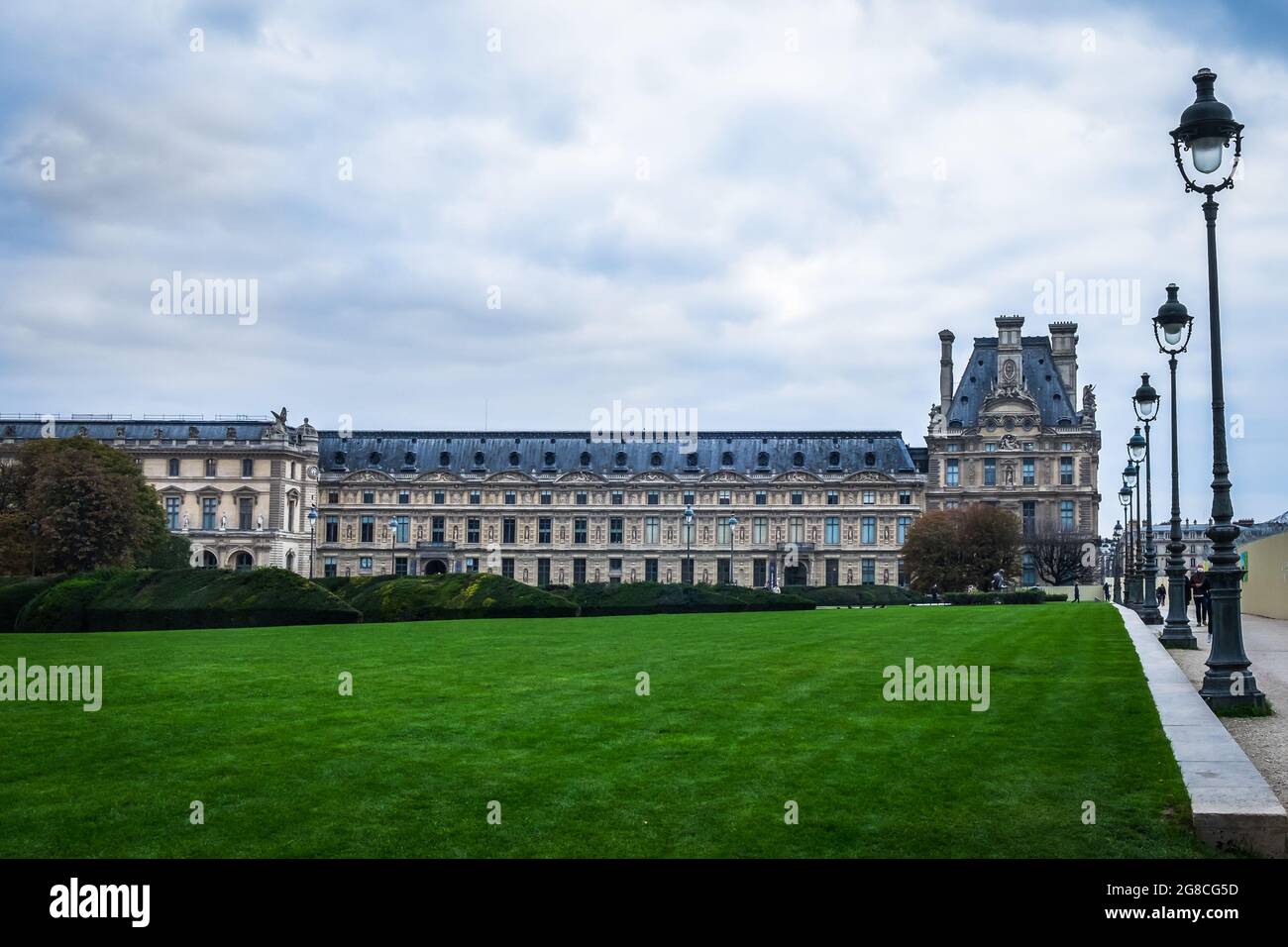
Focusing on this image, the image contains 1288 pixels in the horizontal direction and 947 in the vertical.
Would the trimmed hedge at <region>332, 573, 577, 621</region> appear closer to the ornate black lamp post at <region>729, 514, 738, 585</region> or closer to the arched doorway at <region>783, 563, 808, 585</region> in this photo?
the ornate black lamp post at <region>729, 514, 738, 585</region>

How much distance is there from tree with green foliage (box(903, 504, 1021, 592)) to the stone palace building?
24606 millimetres

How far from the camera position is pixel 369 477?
380 ft

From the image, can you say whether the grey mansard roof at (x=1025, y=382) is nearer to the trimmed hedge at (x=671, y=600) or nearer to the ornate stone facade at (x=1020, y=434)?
the ornate stone facade at (x=1020, y=434)

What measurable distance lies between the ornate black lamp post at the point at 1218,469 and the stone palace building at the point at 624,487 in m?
93.2

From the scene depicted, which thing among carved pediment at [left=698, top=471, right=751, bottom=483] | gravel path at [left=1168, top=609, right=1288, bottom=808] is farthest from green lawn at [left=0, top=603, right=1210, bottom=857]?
carved pediment at [left=698, top=471, right=751, bottom=483]

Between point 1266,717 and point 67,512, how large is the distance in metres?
58.8

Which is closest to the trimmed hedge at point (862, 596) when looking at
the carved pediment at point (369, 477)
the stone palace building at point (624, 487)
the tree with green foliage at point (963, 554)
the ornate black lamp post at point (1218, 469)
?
the tree with green foliage at point (963, 554)

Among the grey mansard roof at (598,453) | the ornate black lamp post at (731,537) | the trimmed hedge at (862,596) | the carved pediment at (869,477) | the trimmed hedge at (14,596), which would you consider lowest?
the trimmed hedge at (862,596)

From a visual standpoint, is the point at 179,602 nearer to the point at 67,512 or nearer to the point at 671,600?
the point at 671,600

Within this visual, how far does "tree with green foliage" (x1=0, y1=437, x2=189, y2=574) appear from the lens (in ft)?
201

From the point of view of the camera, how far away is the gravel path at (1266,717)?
38.1ft
